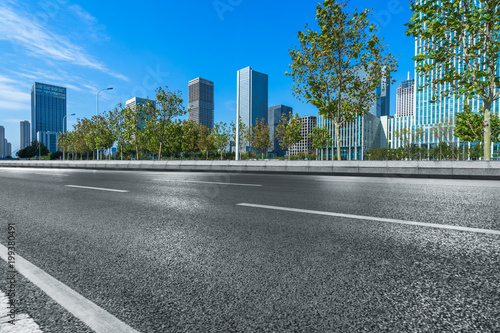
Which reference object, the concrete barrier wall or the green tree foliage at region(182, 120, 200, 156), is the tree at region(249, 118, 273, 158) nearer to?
the green tree foliage at region(182, 120, 200, 156)

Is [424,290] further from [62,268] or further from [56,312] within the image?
[62,268]

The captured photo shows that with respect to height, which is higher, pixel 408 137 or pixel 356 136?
pixel 356 136

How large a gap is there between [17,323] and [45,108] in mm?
161734

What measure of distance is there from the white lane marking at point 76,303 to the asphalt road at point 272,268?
1.8 inches

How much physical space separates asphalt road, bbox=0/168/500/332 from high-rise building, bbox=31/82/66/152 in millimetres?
131488

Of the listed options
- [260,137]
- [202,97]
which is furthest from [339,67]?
[202,97]

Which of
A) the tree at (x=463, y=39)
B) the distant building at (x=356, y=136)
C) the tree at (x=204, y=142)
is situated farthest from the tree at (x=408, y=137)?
the tree at (x=463, y=39)

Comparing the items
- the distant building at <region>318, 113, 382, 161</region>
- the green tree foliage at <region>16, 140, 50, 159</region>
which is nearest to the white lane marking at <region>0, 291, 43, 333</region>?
the distant building at <region>318, 113, 382, 161</region>

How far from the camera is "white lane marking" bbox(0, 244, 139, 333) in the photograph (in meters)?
1.52

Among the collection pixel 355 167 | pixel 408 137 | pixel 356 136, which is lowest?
pixel 355 167

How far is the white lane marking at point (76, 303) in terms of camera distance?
1.52 metres

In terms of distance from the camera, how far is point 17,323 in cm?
156

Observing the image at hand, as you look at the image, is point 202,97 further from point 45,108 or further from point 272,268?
point 272,268

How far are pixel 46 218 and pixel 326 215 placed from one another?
4.22 m
